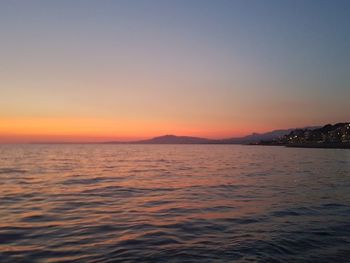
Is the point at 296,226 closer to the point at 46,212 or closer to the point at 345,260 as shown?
the point at 345,260

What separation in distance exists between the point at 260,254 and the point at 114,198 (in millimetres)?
13244

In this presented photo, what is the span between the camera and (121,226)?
45.6 feet

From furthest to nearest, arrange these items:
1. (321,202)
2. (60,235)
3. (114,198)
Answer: (114,198), (321,202), (60,235)

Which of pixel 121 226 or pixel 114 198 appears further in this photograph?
pixel 114 198

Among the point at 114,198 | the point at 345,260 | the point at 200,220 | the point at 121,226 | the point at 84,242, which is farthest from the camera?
the point at 114,198

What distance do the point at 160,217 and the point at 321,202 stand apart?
10129 mm

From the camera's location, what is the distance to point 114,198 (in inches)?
Answer: 857

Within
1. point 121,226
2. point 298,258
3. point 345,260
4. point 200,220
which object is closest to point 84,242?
point 121,226

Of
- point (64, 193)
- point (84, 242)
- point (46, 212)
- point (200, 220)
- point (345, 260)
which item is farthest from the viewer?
point (64, 193)

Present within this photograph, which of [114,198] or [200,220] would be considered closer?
[200,220]

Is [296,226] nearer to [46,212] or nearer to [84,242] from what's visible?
[84,242]

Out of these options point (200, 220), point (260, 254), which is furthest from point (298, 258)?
point (200, 220)

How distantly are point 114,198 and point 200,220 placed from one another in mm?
8202

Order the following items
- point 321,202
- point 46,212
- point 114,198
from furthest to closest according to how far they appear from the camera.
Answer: point 114,198 < point 321,202 < point 46,212
